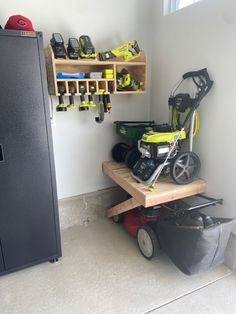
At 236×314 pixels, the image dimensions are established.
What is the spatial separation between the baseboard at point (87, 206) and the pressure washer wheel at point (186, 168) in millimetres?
942

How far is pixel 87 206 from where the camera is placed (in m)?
2.72

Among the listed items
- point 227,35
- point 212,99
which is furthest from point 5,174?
point 227,35

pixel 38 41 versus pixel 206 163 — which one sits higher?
pixel 38 41

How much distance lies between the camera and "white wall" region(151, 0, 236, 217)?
183 cm

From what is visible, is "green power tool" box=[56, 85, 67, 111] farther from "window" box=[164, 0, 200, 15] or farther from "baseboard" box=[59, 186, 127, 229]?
"window" box=[164, 0, 200, 15]

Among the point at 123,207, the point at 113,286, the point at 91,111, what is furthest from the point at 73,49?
the point at 113,286

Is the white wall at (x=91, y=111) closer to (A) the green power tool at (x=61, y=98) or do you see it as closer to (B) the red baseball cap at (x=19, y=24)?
(A) the green power tool at (x=61, y=98)

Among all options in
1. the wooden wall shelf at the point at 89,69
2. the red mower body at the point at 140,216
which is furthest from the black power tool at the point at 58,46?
the red mower body at the point at 140,216

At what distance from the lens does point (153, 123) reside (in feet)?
8.66

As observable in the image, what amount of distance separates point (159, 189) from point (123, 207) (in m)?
0.54

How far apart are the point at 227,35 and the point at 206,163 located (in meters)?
1.02

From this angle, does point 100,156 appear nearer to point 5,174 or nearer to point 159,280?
point 5,174

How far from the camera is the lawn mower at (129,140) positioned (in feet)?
7.76

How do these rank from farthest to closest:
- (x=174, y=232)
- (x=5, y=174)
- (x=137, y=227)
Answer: (x=137, y=227) < (x=174, y=232) < (x=5, y=174)
